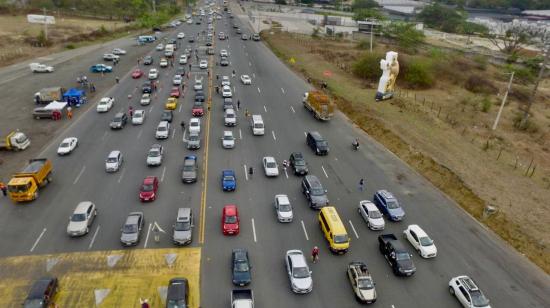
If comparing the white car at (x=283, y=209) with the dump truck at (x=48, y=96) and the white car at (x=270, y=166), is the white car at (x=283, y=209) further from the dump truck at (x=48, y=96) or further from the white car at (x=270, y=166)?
the dump truck at (x=48, y=96)

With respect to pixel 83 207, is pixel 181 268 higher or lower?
lower

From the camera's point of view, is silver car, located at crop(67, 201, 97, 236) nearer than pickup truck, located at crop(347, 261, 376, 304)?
No

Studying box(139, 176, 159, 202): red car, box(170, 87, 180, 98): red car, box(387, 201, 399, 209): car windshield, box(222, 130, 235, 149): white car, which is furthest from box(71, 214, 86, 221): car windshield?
box(170, 87, 180, 98): red car

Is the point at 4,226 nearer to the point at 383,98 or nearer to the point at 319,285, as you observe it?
the point at 319,285

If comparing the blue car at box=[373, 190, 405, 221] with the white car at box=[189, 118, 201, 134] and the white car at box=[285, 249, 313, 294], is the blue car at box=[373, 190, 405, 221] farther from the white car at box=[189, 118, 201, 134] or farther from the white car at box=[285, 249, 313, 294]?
the white car at box=[189, 118, 201, 134]

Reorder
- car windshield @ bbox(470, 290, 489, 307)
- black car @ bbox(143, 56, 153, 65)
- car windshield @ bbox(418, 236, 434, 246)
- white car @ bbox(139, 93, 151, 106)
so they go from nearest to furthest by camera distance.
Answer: car windshield @ bbox(470, 290, 489, 307) → car windshield @ bbox(418, 236, 434, 246) → white car @ bbox(139, 93, 151, 106) → black car @ bbox(143, 56, 153, 65)

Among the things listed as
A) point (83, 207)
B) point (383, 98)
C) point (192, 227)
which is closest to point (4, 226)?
point (83, 207)

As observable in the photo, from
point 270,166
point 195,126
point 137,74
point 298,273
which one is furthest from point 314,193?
point 137,74
